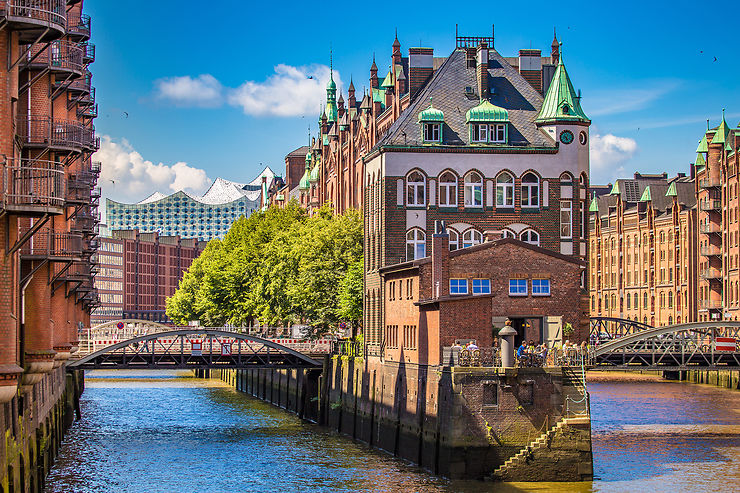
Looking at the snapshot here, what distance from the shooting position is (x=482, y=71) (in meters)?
83.6

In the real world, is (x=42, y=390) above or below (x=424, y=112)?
below

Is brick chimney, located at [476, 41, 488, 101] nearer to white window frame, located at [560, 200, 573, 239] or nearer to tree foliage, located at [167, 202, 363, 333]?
white window frame, located at [560, 200, 573, 239]

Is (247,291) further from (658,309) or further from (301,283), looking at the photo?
(658,309)

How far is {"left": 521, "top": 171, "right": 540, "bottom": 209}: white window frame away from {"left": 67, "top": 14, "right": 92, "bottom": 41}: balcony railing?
99.3 ft

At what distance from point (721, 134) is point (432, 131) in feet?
235

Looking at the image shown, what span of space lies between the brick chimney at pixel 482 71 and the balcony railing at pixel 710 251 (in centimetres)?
6845

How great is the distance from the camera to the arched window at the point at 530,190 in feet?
260

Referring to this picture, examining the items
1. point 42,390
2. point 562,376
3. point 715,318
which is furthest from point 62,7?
point 715,318

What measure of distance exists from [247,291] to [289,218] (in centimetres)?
789

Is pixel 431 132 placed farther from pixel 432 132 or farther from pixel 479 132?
pixel 479 132

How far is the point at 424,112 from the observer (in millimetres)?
78812

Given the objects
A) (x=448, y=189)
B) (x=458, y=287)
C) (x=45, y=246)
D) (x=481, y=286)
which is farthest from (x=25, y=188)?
(x=448, y=189)

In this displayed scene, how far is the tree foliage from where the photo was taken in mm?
93000

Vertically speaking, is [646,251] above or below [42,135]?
above
